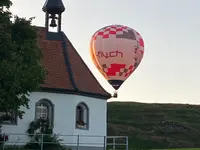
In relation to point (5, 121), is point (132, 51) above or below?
above

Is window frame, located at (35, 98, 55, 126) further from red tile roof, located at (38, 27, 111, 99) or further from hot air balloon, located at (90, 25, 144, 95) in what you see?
hot air balloon, located at (90, 25, 144, 95)

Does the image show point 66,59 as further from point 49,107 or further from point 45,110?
point 45,110

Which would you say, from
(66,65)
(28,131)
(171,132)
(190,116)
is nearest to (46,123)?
(28,131)

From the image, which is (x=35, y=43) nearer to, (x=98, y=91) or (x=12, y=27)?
(x=12, y=27)

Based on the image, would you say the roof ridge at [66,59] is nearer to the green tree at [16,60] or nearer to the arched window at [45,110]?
the arched window at [45,110]

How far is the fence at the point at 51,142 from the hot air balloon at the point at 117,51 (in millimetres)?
4060

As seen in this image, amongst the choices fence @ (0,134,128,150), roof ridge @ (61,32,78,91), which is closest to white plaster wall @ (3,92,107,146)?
fence @ (0,134,128,150)

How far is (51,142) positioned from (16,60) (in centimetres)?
654

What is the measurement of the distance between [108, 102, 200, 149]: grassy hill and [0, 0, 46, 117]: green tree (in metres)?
32.5

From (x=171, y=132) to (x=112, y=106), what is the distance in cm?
2487

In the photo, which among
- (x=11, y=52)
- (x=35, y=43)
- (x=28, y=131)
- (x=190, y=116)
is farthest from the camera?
(x=190, y=116)

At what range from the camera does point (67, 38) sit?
3972 cm

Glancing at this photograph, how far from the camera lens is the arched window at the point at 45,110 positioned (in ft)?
115

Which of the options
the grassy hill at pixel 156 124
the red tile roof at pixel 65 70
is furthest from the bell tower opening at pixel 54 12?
the grassy hill at pixel 156 124
